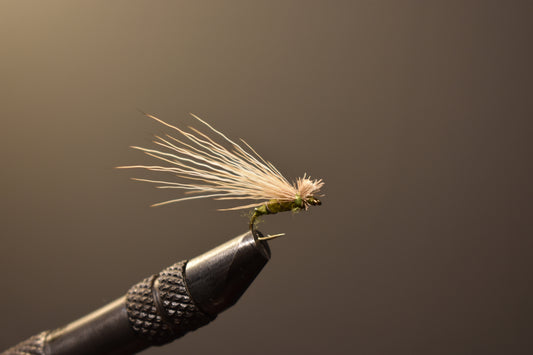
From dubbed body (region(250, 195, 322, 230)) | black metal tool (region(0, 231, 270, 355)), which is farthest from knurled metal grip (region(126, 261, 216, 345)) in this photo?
dubbed body (region(250, 195, 322, 230))

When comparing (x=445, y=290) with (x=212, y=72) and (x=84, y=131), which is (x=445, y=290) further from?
(x=84, y=131)

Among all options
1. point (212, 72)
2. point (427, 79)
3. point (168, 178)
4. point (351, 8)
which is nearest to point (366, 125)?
point (427, 79)

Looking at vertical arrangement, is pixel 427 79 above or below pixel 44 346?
above

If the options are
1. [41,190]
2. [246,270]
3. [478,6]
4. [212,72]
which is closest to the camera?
[246,270]

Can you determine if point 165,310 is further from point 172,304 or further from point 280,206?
point 280,206

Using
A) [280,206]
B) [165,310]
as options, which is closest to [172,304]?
[165,310]

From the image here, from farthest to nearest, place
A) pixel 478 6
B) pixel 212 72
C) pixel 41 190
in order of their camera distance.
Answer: pixel 41 190 → pixel 212 72 → pixel 478 6

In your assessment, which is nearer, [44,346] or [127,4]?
[44,346]

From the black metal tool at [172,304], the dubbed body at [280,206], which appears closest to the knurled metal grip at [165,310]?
the black metal tool at [172,304]

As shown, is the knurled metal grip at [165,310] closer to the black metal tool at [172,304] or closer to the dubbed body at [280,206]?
the black metal tool at [172,304]
